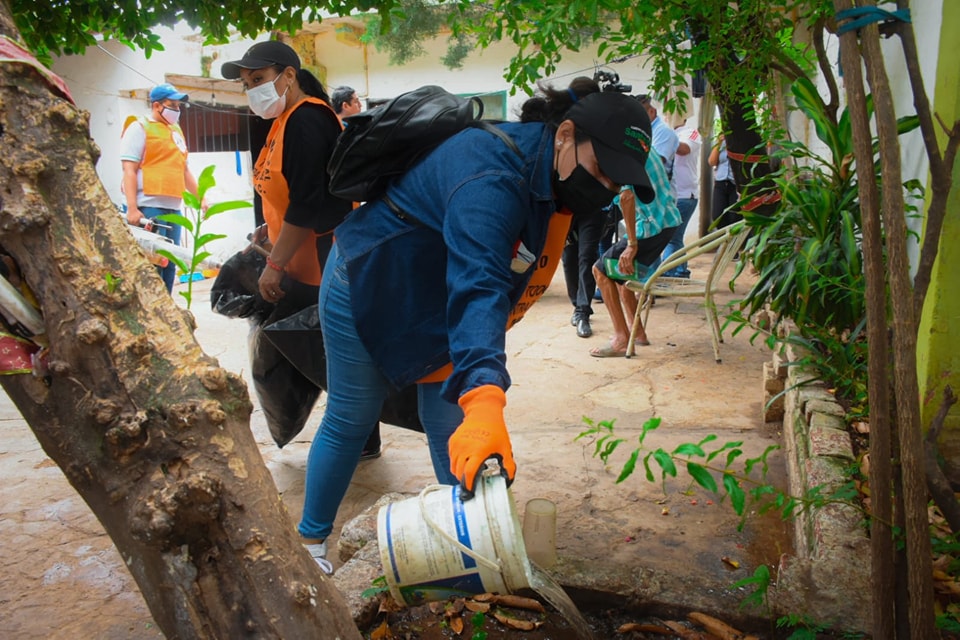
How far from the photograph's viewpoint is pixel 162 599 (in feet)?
4.25

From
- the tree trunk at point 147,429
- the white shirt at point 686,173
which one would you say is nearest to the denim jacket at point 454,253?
the tree trunk at point 147,429

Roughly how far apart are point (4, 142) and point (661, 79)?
90.4 inches

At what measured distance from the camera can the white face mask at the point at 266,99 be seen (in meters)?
3.27

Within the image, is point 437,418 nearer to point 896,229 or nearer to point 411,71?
point 896,229

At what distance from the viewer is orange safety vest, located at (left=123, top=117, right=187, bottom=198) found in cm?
569

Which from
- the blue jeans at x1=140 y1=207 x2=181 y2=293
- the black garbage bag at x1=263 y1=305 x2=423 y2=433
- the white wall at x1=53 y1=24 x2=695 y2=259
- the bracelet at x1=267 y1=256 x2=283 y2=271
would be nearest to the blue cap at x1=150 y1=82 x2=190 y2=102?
the blue jeans at x1=140 y1=207 x2=181 y2=293

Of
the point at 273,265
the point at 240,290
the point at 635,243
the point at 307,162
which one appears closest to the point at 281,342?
the point at 273,265

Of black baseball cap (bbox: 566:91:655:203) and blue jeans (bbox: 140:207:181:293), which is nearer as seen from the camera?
black baseball cap (bbox: 566:91:655:203)

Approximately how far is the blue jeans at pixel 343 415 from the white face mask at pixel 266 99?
1099mm

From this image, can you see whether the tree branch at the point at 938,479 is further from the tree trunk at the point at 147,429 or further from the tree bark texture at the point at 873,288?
the tree trunk at the point at 147,429

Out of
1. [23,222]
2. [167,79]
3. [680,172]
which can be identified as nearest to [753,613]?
[23,222]

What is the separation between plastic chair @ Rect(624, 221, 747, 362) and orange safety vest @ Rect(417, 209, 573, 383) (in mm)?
2297

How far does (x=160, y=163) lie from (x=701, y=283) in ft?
13.1

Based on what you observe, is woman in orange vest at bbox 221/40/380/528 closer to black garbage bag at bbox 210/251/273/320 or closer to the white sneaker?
black garbage bag at bbox 210/251/273/320
